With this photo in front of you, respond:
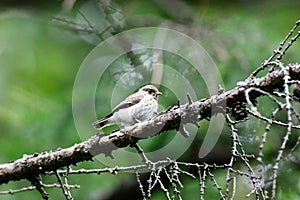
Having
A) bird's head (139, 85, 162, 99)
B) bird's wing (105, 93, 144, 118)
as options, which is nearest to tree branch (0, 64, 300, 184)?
bird's wing (105, 93, 144, 118)

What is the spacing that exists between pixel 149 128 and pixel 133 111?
0.52m

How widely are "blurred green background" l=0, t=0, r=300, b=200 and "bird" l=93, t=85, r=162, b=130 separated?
521 millimetres

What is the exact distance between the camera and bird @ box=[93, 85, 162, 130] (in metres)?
2.24

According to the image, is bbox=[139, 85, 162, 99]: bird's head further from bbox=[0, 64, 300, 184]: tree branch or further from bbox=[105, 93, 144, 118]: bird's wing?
bbox=[0, 64, 300, 184]: tree branch

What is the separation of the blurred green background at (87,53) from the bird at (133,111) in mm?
521

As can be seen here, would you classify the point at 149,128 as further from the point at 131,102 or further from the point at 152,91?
the point at 152,91

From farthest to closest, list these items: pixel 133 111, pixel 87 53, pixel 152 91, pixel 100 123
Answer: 1. pixel 87 53
2. pixel 152 91
3. pixel 100 123
4. pixel 133 111

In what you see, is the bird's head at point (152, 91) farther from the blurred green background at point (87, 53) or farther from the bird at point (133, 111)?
the blurred green background at point (87, 53)

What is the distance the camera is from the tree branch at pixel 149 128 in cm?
156

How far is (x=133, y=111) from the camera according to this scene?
228cm

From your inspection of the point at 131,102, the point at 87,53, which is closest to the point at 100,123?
the point at 131,102

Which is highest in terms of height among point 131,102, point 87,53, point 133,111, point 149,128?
point 87,53

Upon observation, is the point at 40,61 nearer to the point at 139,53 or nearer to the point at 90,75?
the point at 90,75

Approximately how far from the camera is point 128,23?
4031mm
